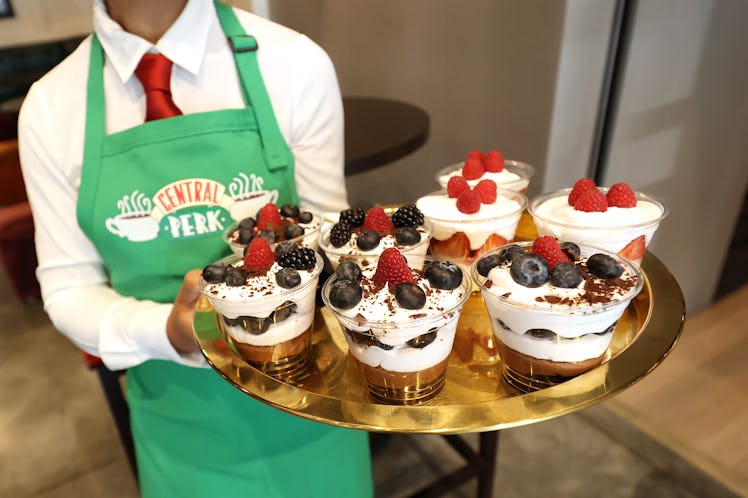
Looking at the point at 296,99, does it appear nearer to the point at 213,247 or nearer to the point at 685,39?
the point at 213,247

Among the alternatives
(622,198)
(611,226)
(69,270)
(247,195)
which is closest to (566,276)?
(611,226)

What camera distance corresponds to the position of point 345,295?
1.06 m

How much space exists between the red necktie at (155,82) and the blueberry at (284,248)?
0.39 m

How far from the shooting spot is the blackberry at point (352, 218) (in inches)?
54.1

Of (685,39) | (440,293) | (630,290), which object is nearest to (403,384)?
(440,293)

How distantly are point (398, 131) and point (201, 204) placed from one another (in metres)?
1.35

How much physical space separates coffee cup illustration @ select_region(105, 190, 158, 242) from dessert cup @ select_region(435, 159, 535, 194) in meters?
0.81

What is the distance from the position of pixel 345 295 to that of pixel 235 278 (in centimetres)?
25

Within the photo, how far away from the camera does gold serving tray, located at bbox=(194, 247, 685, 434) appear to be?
954 mm

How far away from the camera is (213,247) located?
54.1 inches

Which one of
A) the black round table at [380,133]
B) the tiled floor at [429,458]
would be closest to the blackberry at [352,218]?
the black round table at [380,133]

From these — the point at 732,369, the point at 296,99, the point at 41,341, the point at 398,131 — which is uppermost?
the point at 296,99

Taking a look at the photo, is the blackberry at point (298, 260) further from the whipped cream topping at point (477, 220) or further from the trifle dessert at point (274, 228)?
the whipped cream topping at point (477, 220)

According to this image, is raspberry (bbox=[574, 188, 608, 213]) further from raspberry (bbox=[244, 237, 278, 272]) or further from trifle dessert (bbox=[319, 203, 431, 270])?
raspberry (bbox=[244, 237, 278, 272])
